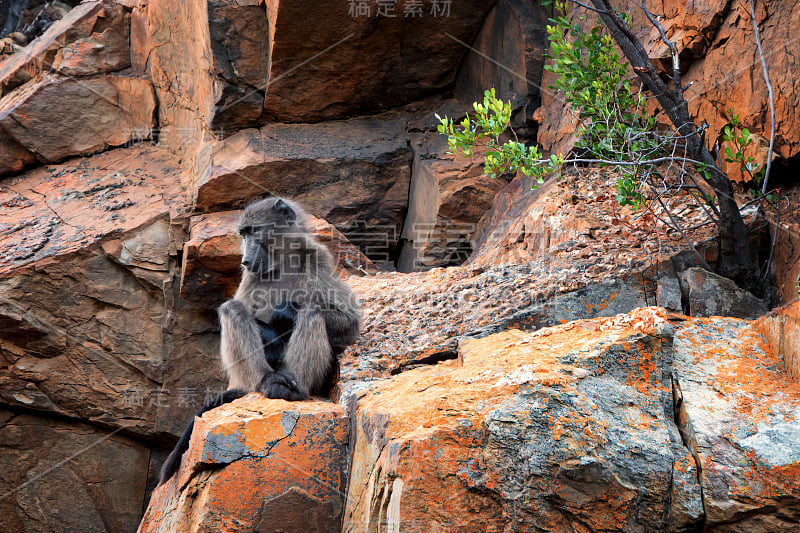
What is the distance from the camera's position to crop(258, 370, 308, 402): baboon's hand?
4.24 metres

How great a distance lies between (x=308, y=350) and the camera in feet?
14.6

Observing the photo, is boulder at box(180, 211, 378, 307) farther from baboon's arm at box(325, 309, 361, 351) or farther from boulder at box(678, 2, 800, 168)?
boulder at box(678, 2, 800, 168)

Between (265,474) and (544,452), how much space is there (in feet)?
4.87

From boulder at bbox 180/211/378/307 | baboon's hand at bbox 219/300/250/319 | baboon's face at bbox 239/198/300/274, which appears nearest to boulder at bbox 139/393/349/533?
baboon's hand at bbox 219/300/250/319

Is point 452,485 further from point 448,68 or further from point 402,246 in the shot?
point 448,68

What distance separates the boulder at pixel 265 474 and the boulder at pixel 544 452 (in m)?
0.29

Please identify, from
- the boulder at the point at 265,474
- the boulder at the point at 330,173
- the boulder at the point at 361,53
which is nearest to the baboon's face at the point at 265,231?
the boulder at the point at 265,474

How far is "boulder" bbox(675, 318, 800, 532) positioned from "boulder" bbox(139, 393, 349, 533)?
1.74m

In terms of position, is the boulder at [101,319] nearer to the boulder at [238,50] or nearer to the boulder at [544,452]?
the boulder at [238,50]

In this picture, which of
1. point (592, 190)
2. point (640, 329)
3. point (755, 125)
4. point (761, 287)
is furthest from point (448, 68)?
point (640, 329)

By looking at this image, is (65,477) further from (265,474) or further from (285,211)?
(265,474)

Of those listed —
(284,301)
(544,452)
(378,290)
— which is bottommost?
(544,452)

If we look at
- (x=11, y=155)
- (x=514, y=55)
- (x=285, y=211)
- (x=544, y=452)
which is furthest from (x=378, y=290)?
(x=11, y=155)

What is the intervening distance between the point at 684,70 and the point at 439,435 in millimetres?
3981
